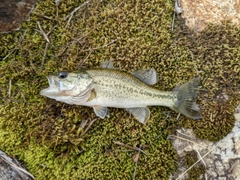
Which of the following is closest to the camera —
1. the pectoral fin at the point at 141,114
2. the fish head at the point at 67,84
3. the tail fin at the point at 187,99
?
the fish head at the point at 67,84

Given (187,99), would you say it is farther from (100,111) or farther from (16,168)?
(16,168)

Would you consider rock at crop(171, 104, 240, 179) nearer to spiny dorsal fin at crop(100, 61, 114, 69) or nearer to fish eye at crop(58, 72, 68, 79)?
spiny dorsal fin at crop(100, 61, 114, 69)

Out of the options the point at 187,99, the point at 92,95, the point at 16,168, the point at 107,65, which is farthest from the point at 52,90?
the point at 187,99

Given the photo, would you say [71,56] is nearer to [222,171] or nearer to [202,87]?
[202,87]

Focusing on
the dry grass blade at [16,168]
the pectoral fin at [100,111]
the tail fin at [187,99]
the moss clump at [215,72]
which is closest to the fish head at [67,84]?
the pectoral fin at [100,111]

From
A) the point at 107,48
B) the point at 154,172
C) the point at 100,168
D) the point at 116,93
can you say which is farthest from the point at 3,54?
the point at 154,172

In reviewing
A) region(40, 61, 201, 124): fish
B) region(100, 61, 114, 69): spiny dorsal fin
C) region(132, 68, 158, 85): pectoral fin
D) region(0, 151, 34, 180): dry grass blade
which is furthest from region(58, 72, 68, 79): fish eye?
region(0, 151, 34, 180): dry grass blade

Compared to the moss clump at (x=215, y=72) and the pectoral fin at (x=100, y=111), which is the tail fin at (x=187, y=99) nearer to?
the moss clump at (x=215, y=72)
